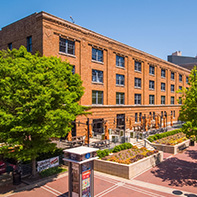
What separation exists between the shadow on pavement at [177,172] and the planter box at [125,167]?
2.99 ft

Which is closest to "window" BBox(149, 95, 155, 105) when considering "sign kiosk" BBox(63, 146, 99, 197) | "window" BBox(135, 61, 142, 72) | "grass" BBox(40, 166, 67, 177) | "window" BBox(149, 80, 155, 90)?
"window" BBox(149, 80, 155, 90)

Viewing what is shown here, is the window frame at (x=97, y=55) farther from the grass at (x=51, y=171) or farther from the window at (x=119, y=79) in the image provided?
the grass at (x=51, y=171)

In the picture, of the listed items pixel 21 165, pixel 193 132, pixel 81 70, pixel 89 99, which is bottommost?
pixel 21 165

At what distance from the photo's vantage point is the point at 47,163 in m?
Result: 15.9

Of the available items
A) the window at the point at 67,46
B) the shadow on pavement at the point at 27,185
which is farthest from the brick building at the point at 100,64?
the shadow on pavement at the point at 27,185

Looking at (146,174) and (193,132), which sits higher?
(193,132)

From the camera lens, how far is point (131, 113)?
35062 mm

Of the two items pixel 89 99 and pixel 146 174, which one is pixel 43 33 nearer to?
pixel 89 99

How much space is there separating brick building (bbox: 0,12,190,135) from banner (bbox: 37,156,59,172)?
7.51m

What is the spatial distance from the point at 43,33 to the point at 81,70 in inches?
262

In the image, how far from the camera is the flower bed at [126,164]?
15297mm

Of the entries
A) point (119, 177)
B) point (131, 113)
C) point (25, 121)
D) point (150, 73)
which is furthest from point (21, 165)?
point (150, 73)

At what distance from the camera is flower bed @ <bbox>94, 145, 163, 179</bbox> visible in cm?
1530

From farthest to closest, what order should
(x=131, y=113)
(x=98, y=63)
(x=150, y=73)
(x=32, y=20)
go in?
(x=150, y=73) < (x=131, y=113) < (x=98, y=63) < (x=32, y=20)
